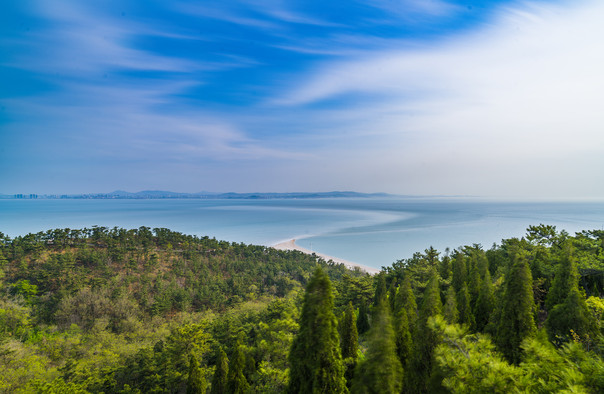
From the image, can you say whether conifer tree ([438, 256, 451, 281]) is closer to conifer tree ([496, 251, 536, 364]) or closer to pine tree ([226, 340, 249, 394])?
conifer tree ([496, 251, 536, 364])

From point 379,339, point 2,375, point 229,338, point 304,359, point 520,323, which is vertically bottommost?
point 229,338

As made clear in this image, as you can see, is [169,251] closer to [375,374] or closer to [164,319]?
[164,319]

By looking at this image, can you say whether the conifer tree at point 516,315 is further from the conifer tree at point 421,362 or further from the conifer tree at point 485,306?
the conifer tree at point 485,306

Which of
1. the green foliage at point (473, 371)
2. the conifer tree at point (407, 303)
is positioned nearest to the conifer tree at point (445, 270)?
the conifer tree at point (407, 303)

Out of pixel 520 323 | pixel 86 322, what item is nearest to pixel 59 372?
pixel 86 322

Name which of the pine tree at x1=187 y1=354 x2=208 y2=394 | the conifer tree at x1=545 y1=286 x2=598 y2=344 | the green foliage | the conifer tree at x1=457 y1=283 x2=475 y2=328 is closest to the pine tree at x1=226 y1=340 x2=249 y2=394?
the pine tree at x1=187 y1=354 x2=208 y2=394
